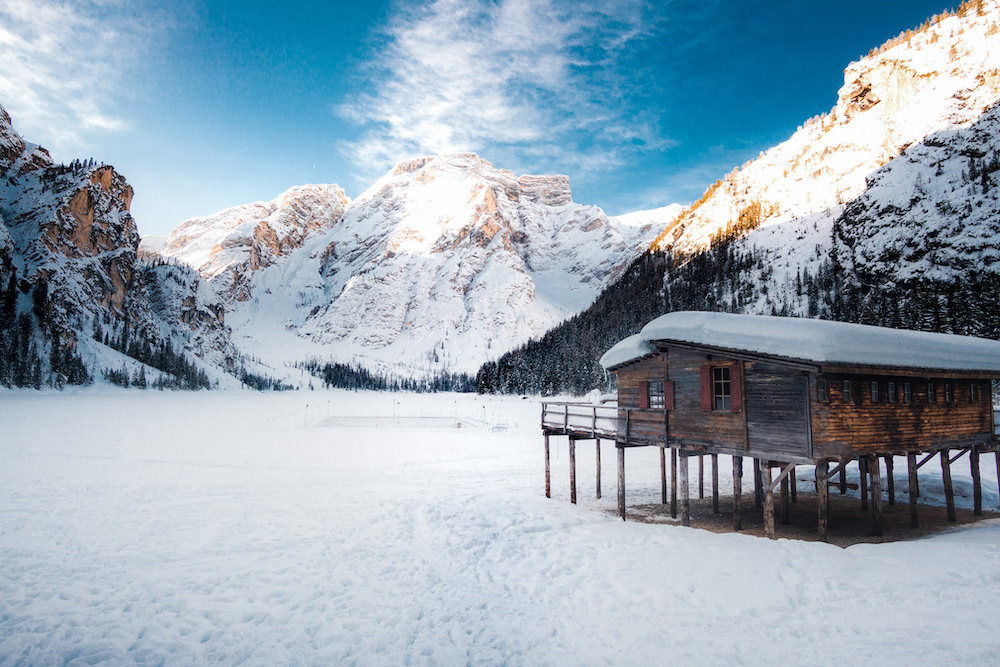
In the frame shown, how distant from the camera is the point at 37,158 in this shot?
549 feet

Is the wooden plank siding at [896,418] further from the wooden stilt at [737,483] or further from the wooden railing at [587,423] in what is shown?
the wooden railing at [587,423]

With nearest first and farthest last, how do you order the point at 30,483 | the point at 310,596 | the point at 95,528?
the point at 310,596 → the point at 95,528 → the point at 30,483

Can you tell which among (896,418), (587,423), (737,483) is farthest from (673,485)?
(896,418)

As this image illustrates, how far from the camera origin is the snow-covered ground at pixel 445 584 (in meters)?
9.39

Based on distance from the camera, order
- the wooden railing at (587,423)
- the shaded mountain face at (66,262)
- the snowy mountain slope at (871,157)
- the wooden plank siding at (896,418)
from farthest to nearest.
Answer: the shaded mountain face at (66,262) < the snowy mountain slope at (871,157) < the wooden railing at (587,423) < the wooden plank siding at (896,418)

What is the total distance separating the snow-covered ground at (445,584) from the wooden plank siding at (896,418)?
3000 millimetres

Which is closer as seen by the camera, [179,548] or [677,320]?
[179,548]

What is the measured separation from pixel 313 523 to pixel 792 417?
17204mm

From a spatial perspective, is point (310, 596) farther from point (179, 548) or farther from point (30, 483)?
point (30, 483)

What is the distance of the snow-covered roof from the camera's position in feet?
45.8

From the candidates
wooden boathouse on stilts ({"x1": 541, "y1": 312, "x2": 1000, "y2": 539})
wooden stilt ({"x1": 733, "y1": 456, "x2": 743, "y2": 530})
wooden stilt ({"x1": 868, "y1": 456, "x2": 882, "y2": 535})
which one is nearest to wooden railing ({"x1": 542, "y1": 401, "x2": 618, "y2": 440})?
wooden boathouse on stilts ({"x1": 541, "y1": 312, "x2": 1000, "y2": 539})

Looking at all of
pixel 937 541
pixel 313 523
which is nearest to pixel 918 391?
pixel 937 541

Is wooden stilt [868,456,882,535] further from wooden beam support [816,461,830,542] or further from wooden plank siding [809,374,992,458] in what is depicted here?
wooden beam support [816,461,830,542]

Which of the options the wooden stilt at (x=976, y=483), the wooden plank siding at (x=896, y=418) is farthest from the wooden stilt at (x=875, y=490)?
the wooden stilt at (x=976, y=483)
